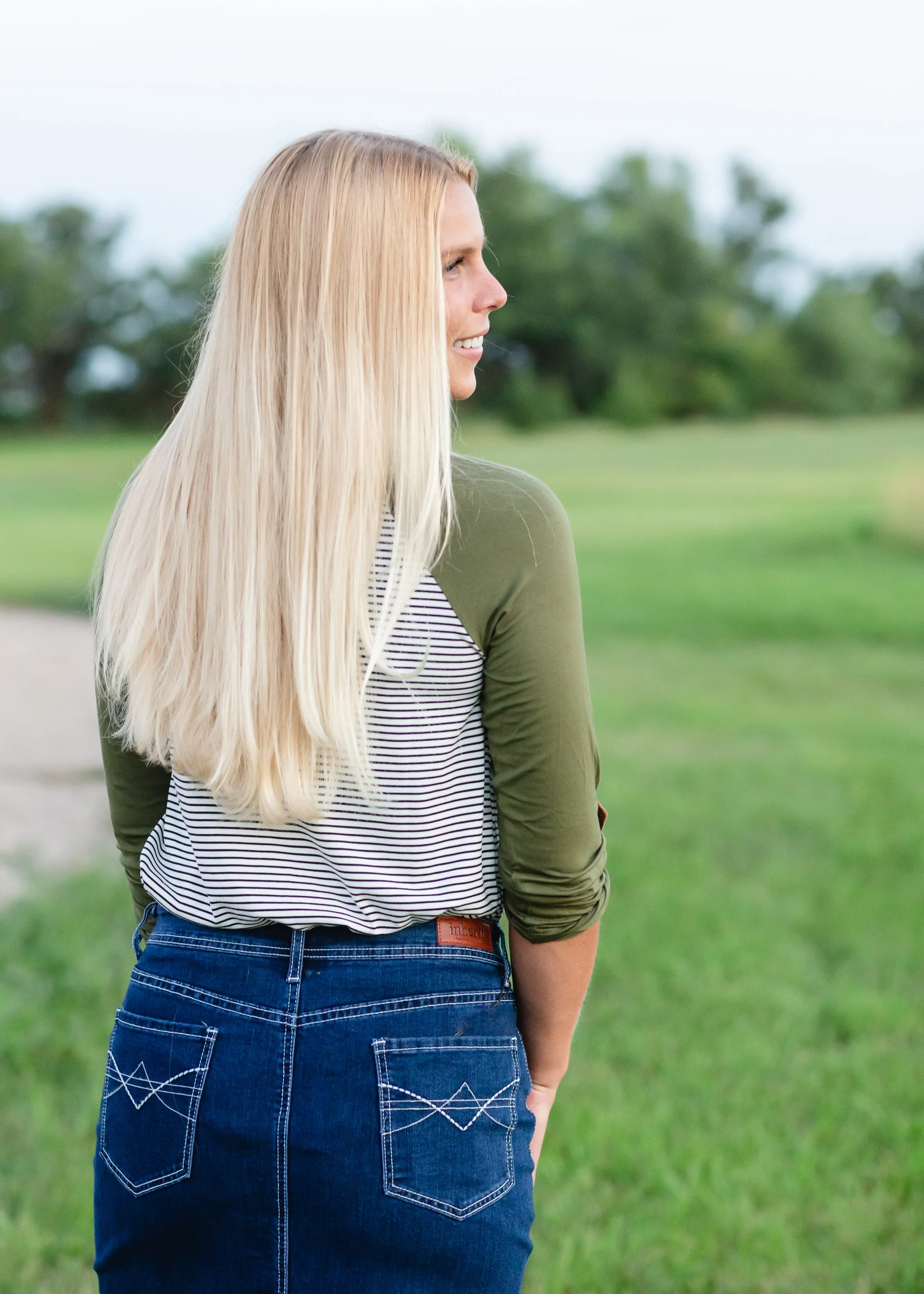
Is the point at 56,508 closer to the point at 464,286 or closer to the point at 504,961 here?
the point at 464,286

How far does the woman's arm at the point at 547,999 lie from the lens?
1.35m

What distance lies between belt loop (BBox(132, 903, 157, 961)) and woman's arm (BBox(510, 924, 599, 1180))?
1.31 ft

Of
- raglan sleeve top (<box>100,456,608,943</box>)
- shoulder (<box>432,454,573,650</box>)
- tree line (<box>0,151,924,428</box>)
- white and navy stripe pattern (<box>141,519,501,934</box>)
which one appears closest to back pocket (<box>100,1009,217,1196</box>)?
white and navy stripe pattern (<box>141,519,501,934</box>)

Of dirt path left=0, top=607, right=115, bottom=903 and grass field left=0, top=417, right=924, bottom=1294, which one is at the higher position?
grass field left=0, top=417, right=924, bottom=1294

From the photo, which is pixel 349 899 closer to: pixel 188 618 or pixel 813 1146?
pixel 188 618

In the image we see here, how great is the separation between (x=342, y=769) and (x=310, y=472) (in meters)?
Answer: 0.28

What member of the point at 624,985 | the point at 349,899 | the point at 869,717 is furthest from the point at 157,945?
the point at 869,717

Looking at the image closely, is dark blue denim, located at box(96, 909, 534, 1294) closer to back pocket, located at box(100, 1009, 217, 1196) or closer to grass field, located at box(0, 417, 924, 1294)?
back pocket, located at box(100, 1009, 217, 1196)

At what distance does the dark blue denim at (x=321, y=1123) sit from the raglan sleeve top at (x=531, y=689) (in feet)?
0.38

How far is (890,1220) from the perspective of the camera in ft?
8.33

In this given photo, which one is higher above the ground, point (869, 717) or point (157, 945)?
point (157, 945)

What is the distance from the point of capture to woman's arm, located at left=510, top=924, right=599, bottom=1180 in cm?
135

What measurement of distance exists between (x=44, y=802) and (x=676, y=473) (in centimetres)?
2016

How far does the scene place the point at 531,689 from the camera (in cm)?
119
